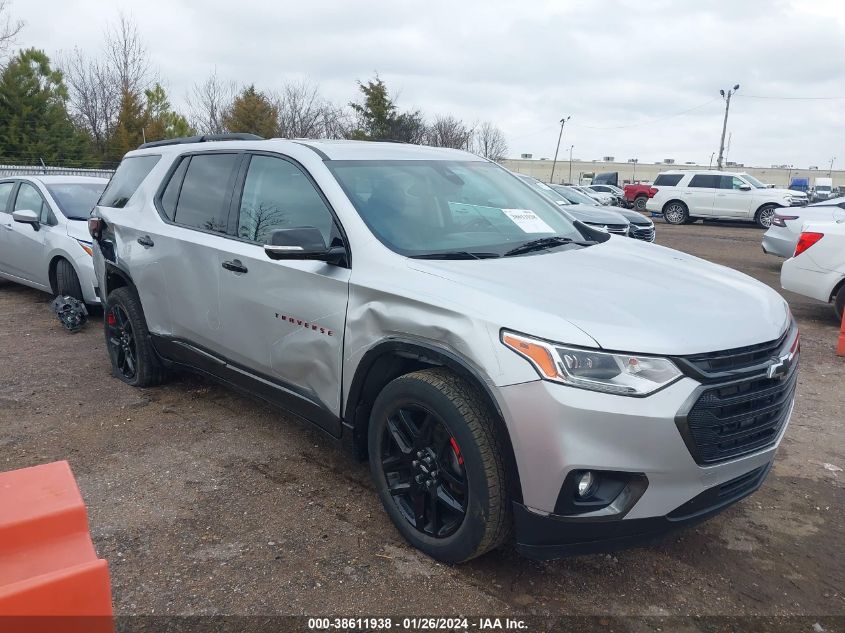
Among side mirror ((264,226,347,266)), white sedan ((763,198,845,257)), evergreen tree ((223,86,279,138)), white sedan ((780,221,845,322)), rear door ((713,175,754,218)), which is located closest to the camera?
side mirror ((264,226,347,266))

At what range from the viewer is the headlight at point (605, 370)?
240 centimetres

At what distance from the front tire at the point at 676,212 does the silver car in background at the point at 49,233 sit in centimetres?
1959

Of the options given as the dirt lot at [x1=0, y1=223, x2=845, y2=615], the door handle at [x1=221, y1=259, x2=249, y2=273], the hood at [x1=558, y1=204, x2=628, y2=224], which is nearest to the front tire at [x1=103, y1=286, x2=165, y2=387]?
the dirt lot at [x1=0, y1=223, x2=845, y2=615]

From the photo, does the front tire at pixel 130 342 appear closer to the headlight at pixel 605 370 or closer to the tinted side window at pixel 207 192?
the tinted side window at pixel 207 192

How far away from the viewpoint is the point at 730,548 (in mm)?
3156

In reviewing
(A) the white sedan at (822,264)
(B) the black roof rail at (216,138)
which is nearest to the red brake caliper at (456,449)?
(B) the black roof rail at (216,138)

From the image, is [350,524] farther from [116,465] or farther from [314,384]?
[116,465]

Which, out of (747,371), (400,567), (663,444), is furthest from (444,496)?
(747,371)

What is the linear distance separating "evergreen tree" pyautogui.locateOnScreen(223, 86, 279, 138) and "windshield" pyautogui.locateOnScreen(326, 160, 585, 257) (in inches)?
1192

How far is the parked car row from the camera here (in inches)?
95.7

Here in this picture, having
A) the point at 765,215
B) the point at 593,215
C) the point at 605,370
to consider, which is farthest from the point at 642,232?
the point at 765,215

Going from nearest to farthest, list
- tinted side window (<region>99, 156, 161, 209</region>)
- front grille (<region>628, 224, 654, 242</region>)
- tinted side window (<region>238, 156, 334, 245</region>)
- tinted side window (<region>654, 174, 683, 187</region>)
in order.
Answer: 1. tinted side window (<region>238, 156, 334, 245</region>)
2. tinted side window (<region>99, 156, 161, 209</region>)
3. front grille (<region>628, 224, 654, 242</region>)
4. tinted side window (<region>654, 174, 683, 187</region>)

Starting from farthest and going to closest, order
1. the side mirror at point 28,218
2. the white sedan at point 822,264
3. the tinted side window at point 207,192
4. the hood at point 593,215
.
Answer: the hood at point 593,215 < the side mirror at point 28,218 < the white sedan at point 822,264 < the tinted side window at point 207,192

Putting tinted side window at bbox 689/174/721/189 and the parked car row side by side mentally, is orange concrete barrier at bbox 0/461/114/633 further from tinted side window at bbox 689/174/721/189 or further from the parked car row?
tinted side window at bbox 689/174/721/189
